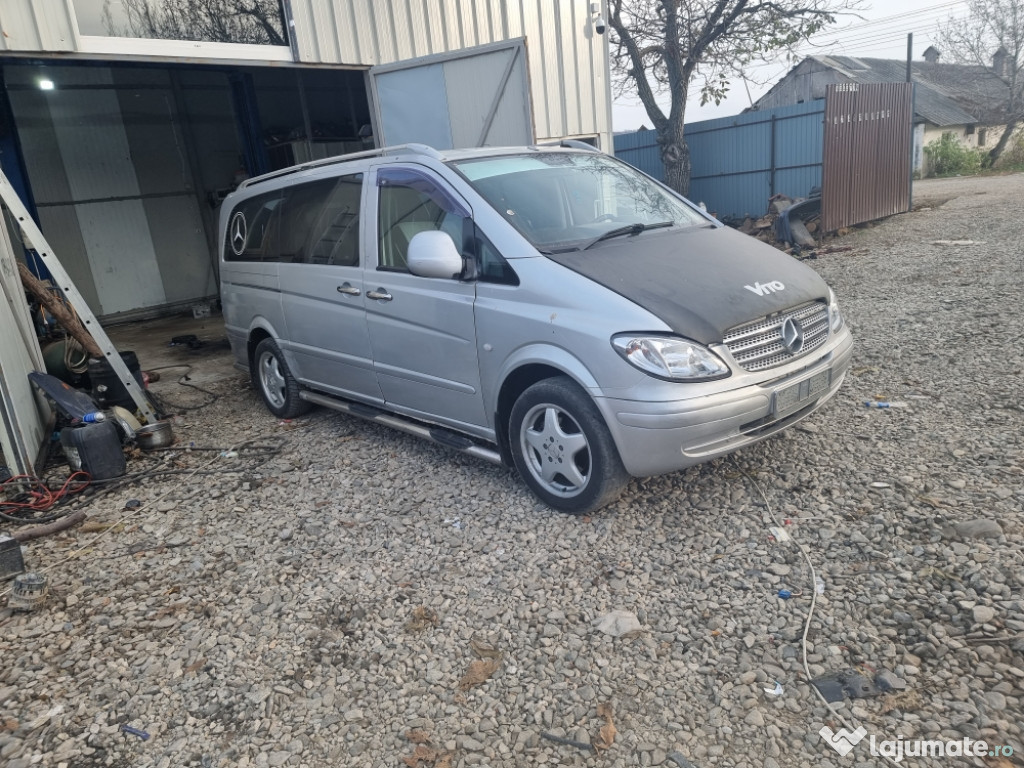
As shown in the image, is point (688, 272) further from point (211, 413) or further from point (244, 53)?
point (244, 53)

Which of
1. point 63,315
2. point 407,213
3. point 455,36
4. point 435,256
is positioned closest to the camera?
point 435,256

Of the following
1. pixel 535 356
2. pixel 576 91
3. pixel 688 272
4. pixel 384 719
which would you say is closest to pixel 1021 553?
pixel 688 272

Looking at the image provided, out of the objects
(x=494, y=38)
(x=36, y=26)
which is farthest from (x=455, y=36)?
(x=36, y=26)

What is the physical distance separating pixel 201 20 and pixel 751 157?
1298cm

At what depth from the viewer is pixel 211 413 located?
655 centimetres

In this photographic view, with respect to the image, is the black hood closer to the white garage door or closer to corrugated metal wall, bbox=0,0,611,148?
the white garage door

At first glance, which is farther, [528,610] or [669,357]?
[669,357]

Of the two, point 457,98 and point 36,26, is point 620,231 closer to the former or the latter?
point 457,98

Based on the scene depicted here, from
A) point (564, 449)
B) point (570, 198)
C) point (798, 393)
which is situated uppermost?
point (570, 198)

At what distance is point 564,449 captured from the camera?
380 centimetres

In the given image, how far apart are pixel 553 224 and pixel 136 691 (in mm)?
3043

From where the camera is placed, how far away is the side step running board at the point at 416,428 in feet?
14.0

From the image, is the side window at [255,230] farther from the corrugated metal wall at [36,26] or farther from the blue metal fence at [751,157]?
the blue metal fence at [751,157]

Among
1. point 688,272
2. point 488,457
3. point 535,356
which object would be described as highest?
point 688,272
